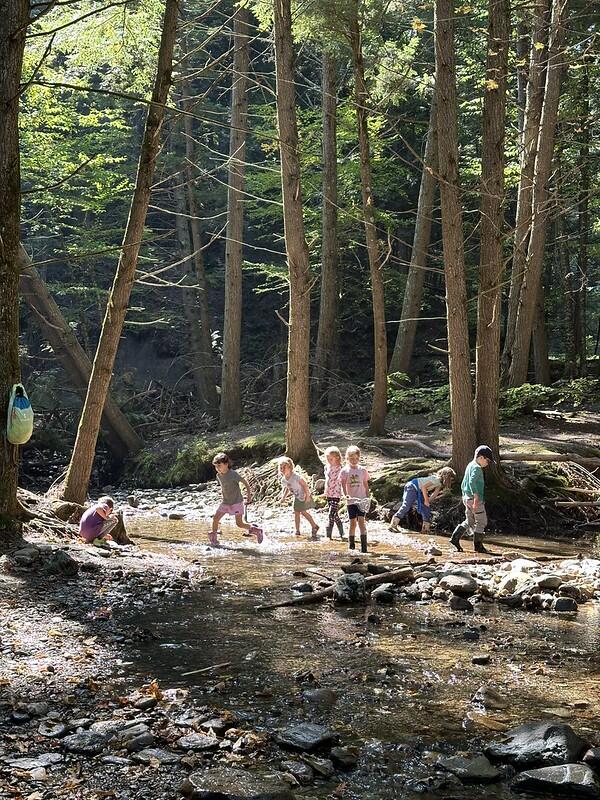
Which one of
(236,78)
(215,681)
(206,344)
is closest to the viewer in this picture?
(215,681)

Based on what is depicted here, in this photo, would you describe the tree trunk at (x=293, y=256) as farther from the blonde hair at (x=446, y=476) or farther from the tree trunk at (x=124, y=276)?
the tree trunk at (x=124, y=276)

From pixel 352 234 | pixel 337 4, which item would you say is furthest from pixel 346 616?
pixel 352 234

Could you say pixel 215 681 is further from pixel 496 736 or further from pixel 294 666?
pixel 496 736

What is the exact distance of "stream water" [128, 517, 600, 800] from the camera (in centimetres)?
487

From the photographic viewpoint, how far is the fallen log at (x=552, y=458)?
14188 millimetres

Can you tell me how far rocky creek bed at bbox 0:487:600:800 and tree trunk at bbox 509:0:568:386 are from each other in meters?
9.37

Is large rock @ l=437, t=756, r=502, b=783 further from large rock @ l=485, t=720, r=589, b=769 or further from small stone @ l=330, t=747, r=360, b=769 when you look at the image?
small stone @ l=330, t=747, r=360, b=769

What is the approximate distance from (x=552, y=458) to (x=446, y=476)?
7.38 feet

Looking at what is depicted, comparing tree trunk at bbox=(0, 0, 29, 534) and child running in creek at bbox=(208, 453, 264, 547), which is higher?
tree trunk at bbox=(0, 0, 29, 534)

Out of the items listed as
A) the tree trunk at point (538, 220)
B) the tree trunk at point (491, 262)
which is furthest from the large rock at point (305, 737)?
the tree trunk at point (538, 220)

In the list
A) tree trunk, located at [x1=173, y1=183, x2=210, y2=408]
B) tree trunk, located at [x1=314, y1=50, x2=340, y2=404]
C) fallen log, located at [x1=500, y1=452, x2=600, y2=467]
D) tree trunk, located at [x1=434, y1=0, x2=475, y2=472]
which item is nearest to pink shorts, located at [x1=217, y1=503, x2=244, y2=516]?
tree trunk, located at [x1=434, y1=0, x2=475, y2=472]

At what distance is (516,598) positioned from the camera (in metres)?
8.48

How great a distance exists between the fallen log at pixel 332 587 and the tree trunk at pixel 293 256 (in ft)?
22.4

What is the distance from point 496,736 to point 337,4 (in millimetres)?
14602
